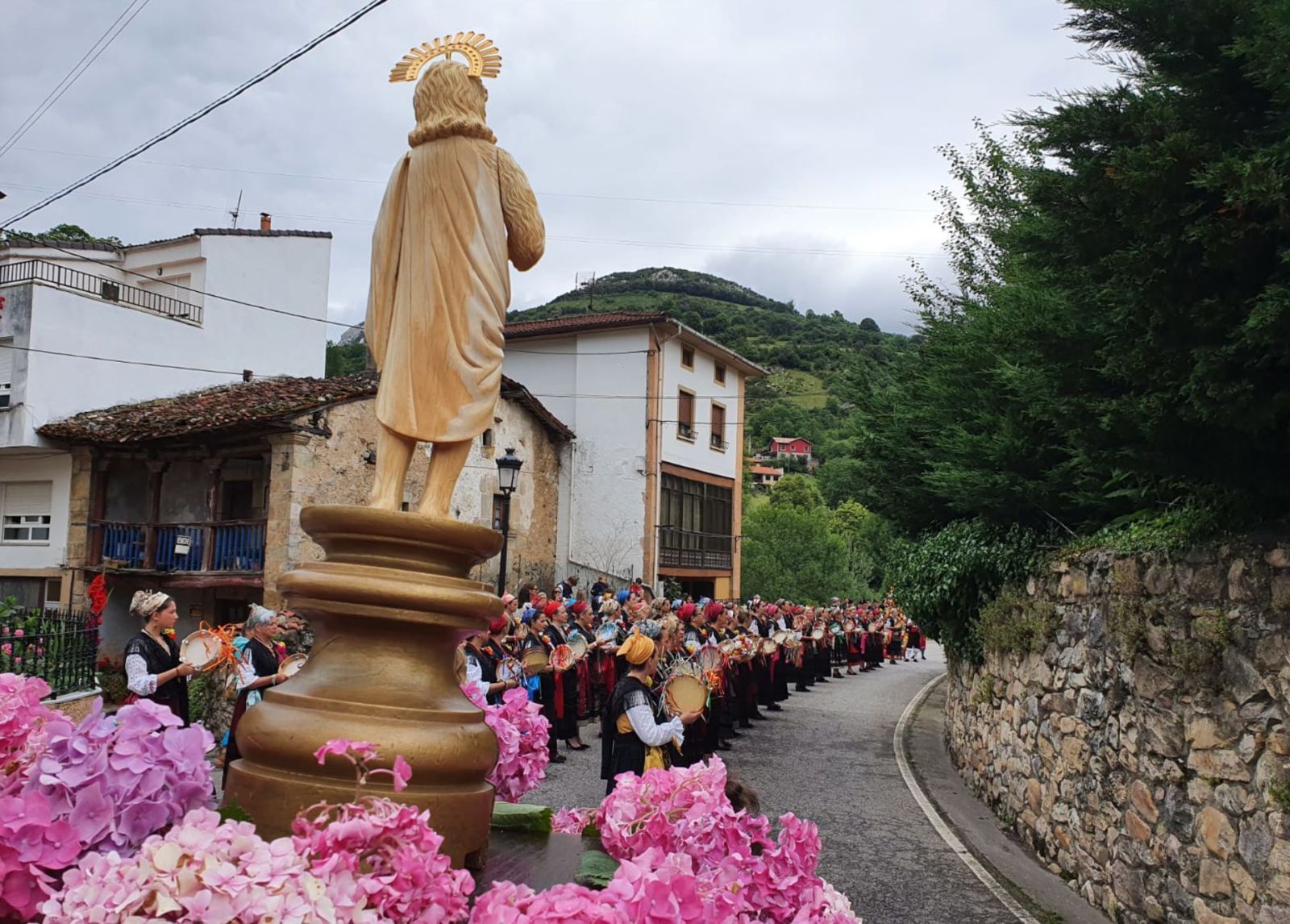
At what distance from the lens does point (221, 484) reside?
71.6ft

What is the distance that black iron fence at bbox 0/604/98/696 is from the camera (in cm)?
990

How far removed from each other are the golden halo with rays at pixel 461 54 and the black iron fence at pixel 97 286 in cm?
2178

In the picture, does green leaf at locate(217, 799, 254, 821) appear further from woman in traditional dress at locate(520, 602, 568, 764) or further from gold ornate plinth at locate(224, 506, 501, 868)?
woman in traditional dress at locate(520, 602, 568, 764)

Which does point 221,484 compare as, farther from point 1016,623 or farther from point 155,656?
point 1016,623

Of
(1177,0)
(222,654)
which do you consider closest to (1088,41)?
(1177,0)

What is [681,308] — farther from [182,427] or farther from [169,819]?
[169,819]

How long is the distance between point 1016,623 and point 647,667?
14.7 ft

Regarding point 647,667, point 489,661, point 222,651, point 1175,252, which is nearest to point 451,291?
point 1175,252

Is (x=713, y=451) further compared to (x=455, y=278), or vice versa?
(x=713, y=451)

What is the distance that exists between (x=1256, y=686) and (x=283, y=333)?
2556cm

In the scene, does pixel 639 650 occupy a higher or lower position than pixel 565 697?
higher

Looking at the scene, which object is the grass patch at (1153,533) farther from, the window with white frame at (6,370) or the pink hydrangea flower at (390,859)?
the window with white frame at (6,370)

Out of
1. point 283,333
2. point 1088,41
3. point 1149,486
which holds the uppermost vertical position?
point 283,333

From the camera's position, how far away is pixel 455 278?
3.23m
